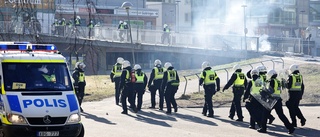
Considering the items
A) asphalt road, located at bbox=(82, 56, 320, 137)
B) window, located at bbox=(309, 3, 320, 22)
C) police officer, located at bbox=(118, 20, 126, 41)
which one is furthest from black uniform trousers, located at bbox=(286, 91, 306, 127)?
window, located at bbox=(309, 3, 320, 22)

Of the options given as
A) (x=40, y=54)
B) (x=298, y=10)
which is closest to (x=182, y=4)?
(x=298, y=10)

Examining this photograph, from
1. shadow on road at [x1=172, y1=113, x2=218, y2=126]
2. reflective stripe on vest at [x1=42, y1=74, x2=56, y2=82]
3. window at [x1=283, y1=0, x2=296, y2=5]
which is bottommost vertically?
shadow on road at [x1=172, y1=113, x2=218, y2=126]

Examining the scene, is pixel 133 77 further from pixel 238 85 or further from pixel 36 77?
pixel 36 77

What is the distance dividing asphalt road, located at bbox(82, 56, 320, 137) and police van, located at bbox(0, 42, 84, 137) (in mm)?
2669

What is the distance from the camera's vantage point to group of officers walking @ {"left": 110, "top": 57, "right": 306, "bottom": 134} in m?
17.2

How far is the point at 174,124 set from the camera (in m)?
18.7

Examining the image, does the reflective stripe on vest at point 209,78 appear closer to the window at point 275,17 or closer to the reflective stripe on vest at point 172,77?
the reflective stripe on vest at point 172,77

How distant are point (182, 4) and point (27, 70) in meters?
65.0

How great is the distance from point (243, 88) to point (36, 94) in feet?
27.4

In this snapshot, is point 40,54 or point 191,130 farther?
point 191,130

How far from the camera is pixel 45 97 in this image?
13188mm

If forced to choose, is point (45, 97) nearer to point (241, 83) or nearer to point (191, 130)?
point (191, 130)

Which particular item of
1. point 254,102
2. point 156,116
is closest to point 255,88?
point 254,102

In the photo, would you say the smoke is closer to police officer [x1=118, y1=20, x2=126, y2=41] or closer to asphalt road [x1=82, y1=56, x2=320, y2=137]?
police officer [x1=118, y1=20, x2=126, y2=41]
